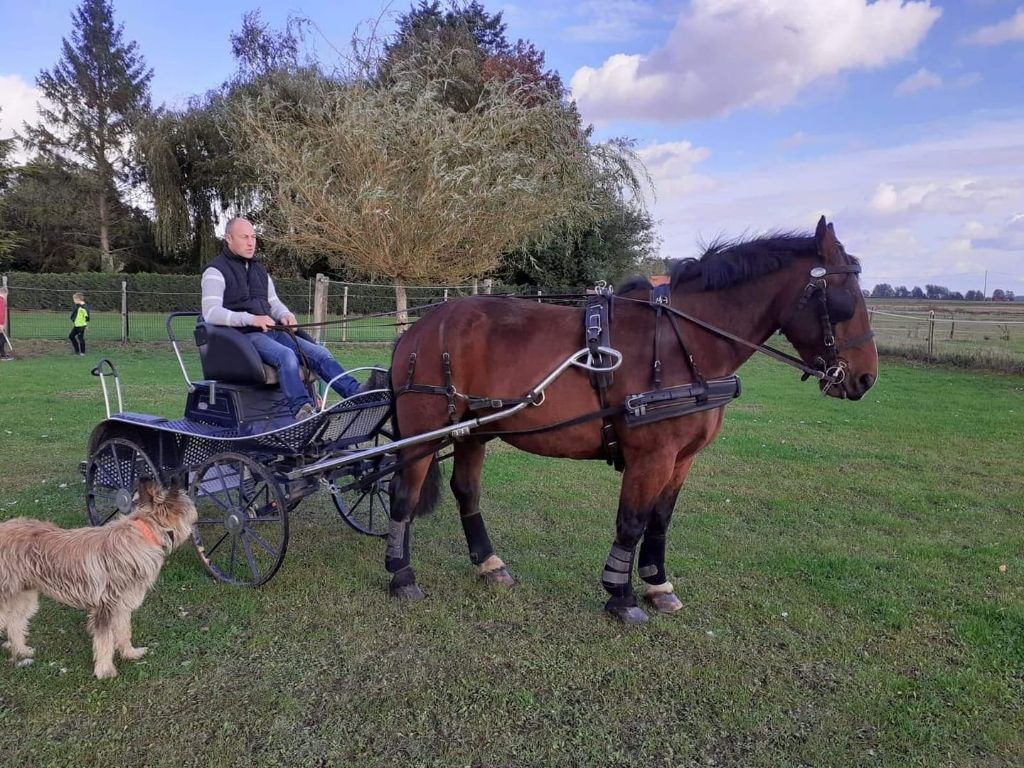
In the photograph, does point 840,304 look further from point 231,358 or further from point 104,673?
point 104,673

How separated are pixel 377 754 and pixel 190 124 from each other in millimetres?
29313

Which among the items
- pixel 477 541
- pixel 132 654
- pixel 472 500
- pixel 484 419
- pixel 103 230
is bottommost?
pixel 132 654

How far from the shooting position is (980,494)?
6.30m

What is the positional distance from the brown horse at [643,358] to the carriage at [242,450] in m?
0.48

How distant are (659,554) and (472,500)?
125 centimetres

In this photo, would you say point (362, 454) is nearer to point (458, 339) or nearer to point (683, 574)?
point (458, 339)

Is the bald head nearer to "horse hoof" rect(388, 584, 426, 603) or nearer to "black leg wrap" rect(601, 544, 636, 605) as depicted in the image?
"horse hoof" rect(388, 584, 426, 603)

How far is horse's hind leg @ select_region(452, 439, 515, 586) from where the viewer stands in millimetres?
4484

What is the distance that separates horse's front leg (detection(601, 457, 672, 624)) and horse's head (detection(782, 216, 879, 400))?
0.99 m

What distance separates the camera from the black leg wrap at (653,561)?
411 centimetres

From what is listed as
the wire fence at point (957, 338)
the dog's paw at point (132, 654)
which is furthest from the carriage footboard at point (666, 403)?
the wire fence at point (957, 338)

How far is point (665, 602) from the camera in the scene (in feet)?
13.2

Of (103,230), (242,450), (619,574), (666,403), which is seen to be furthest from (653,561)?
(103,230)

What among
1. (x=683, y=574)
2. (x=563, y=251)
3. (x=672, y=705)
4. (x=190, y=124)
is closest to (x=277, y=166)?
(x=563, y=251)
